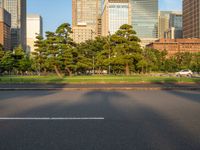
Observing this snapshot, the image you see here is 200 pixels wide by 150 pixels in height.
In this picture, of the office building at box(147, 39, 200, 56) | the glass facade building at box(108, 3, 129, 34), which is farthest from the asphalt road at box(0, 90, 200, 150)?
the office building at box(147, 39, 200, 56)

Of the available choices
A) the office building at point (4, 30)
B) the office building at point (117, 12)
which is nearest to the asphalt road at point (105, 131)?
the office building at point (117, 12)

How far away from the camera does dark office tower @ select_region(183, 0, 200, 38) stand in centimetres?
16312

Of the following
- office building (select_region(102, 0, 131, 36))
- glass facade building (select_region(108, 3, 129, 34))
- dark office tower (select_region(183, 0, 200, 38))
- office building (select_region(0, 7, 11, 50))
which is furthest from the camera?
dark office tower (select_region(183, 0, 200, 38))

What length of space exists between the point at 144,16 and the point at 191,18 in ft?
110

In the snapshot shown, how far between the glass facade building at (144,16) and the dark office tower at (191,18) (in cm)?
2011

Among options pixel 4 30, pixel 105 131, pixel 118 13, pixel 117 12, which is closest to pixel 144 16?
pixel 117 12

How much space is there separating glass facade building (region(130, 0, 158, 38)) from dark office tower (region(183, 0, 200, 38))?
20.1 metres

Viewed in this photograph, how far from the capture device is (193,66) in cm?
8444

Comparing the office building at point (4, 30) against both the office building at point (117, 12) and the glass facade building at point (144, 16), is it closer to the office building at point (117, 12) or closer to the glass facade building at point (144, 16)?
the office building at point (117, 12)

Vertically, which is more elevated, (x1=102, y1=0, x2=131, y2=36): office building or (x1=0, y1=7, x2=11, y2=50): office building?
(x1=102, y1=0, x2=131, y2=36): office building

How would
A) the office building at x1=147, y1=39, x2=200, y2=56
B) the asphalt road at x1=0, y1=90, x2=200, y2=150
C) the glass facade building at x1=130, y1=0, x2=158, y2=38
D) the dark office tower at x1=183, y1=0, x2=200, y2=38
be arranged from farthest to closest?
the glass facade building at x1=130, y1=0, x2=158, y2=38 < the dark office tower at x1=183, y1=0, x2=200, y2=38 < the office building at x1=147, y1=39, x2=200, y2=56 < the asphalt road at x1=0, y1=90, x2=200, y2=150

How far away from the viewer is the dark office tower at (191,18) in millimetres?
163125

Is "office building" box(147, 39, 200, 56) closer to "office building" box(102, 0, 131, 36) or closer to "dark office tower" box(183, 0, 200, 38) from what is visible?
"dark office tower" box(183, 0, 200, 38)

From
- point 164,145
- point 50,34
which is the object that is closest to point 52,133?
point 164,145
